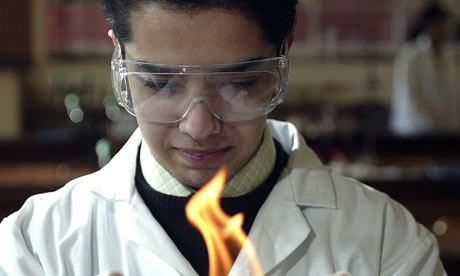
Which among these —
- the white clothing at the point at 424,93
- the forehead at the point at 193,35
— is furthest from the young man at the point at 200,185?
the white clothing at the point at 424,93

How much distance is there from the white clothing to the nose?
219 inches

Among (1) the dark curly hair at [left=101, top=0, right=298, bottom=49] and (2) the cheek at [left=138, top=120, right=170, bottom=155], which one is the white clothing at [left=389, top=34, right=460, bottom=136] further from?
(2) the cheek at [left=138, top=120, right=170, bottom=155]

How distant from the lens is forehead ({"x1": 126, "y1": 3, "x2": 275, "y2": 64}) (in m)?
1.66

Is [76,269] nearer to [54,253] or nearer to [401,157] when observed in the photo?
[54,253]

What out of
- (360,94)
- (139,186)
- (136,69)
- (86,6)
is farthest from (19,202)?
(360,94)

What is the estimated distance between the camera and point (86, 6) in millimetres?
9445

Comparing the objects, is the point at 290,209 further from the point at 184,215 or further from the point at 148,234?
the point at 148,234

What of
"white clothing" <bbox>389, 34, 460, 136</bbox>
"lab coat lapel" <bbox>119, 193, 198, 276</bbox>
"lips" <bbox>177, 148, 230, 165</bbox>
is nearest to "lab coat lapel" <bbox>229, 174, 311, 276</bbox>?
"lab coat lapel" <bbox>119, 193, 198, 276</bbox>

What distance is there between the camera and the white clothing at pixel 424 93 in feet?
23.4

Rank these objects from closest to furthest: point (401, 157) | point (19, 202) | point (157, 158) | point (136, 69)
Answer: point (136, 69) → point (157, 158) → point (19, 202) → point (401, 157)

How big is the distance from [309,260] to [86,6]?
8103mm

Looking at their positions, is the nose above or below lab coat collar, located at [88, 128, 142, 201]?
above

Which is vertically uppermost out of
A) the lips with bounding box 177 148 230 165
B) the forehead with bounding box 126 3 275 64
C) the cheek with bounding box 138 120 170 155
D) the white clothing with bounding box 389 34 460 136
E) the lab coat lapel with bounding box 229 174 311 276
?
the forehead with bounding box 126 3 275 64

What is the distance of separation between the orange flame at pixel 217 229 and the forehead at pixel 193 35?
0.32 metres
